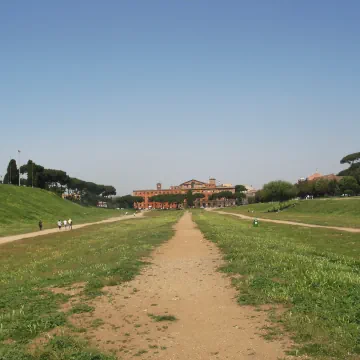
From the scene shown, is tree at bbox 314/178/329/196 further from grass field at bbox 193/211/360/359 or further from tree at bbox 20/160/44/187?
grass field at bbox 193/211/360/359

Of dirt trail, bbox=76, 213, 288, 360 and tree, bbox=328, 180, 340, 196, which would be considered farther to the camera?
tree, bbox=328, 180, 340, 196

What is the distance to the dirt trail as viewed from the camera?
703 cm

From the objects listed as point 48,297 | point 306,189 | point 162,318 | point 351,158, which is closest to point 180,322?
point 162,318

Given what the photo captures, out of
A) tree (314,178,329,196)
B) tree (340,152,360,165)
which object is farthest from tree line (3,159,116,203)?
tree (340,152,360,165)

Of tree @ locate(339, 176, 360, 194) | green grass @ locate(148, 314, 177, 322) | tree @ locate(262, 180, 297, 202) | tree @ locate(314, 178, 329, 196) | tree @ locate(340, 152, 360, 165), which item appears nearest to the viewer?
green grass @ locate(148, 314, 177, 322)

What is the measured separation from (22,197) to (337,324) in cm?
8429

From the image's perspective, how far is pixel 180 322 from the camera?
8797mm

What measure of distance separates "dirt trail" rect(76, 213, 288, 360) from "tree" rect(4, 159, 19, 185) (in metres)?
112

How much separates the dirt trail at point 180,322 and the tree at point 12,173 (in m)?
112

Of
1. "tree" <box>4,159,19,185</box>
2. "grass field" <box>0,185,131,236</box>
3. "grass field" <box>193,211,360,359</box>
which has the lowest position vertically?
"grass field" <box>193,211,360,359</box>

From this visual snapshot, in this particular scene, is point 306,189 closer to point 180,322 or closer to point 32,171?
point 32,171

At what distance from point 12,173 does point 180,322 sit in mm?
118123

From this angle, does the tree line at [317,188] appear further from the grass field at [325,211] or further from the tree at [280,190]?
the grass field at [325,211]

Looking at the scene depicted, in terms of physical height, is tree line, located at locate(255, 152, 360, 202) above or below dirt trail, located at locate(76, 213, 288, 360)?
above
